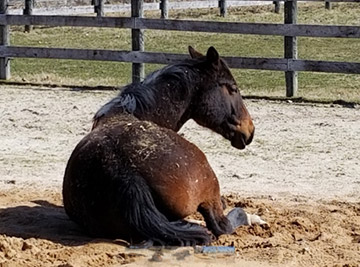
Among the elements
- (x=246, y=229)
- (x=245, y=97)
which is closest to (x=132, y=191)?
(x=246, y=229)

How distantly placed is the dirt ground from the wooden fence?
0.82m

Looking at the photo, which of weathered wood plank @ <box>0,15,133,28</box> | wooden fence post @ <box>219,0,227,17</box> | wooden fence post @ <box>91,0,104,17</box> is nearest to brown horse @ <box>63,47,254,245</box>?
weathered wood plank @ <box>0,15,133,28</box>

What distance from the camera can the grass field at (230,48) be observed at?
13914mm

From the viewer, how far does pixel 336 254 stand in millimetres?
5293

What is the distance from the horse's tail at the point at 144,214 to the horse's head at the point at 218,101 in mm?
1195

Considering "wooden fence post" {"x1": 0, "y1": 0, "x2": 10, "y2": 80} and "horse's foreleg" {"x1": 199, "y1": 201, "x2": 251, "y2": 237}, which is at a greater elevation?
"wooden fence post" {"x1": 0, "y1": 0, "x2": 10, "y2": 80}

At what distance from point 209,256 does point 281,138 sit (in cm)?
477

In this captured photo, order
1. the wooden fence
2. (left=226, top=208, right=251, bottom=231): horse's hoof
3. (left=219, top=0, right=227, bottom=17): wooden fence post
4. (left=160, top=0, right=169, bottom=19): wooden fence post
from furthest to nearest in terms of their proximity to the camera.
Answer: (left=219, top=0, right=227, bottom=17): wooden fence post
(left=160, top=0, right=169, bottom=19): wooden fence post
the wooden fence
(left=226, top=208, right=251, bottom=231): horse's hoof

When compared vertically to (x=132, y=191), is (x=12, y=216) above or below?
below

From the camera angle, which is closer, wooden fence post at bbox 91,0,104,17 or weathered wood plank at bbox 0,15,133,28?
weathered wood plank at bbox 0,15,133,28

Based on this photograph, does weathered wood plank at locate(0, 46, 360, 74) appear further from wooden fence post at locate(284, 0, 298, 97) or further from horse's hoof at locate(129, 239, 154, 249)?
horse's hoof at locate(129, 239, 154, 249)

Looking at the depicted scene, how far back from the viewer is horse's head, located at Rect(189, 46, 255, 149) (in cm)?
622

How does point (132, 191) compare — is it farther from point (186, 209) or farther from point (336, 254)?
point (336, 254)

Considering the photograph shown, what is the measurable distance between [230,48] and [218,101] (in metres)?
12.3
